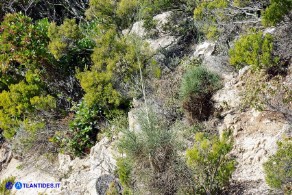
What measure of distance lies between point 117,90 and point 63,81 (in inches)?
83.1

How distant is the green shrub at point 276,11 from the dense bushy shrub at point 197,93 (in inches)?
58.0

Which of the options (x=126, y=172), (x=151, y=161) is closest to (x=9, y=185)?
(x=126, y=172)

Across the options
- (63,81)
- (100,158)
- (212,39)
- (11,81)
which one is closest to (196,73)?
(212,39)

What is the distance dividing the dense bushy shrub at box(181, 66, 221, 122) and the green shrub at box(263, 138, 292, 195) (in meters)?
2.55

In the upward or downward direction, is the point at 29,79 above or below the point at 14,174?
above

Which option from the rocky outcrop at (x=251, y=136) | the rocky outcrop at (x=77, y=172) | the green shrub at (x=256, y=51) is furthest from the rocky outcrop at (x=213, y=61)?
the rocky outcrop at (x=77, y=172)

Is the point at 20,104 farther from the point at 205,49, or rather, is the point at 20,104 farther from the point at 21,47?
the point at 205,49

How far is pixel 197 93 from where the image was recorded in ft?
23.3

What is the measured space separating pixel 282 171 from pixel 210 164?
90cm

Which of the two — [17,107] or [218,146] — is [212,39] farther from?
[17,107]

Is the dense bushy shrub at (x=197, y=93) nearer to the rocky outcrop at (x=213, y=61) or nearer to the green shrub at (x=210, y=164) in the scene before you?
the rocky outcrop at (x=213, y=61)

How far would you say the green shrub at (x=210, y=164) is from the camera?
4.99 meters

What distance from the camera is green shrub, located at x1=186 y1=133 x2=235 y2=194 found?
4992 mm

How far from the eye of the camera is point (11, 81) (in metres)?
9.36
